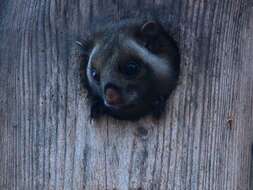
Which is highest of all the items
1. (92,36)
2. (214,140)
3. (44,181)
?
(92,36)

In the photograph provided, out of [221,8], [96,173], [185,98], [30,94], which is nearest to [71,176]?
[96,173]

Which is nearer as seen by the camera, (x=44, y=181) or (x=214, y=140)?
(x=214, y=140)

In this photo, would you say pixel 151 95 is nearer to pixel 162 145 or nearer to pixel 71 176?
pixel 162 145

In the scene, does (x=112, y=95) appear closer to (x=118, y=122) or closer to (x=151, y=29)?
(x=118, y=122)

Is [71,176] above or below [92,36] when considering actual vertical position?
below

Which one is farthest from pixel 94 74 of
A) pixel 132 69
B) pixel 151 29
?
pixel 151 29

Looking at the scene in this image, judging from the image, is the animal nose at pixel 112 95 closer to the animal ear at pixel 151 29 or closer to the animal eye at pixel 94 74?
the animal eye at pixel 94 74
